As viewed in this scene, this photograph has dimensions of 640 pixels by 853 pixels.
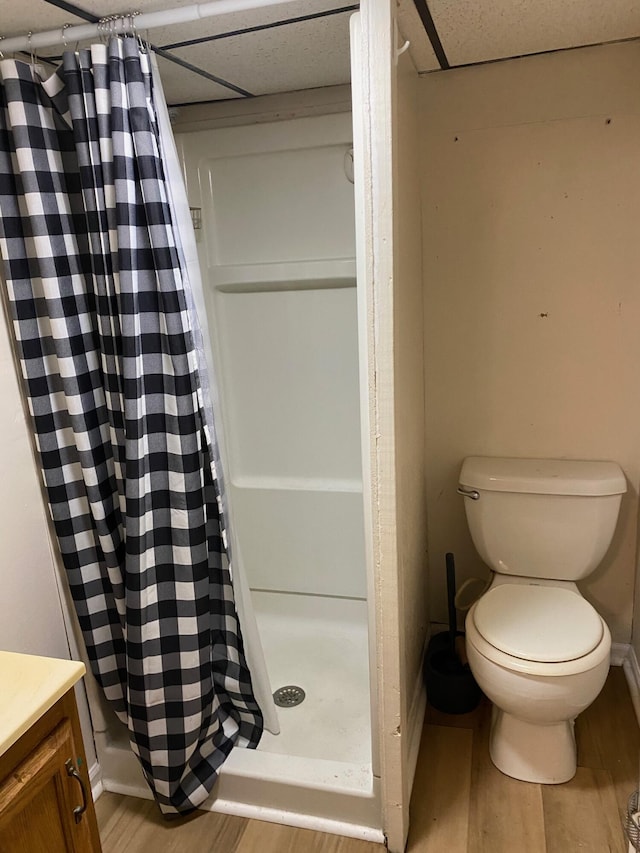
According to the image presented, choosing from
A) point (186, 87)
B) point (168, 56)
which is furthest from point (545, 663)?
point (186, 87)

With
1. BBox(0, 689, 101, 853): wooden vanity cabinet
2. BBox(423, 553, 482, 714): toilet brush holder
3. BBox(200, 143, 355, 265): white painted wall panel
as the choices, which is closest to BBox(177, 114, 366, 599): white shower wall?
BBox(200, 143, 355, 265): white painted wall panel

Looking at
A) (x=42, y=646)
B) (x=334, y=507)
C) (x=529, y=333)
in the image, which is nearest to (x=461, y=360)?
(x=529, y=333)

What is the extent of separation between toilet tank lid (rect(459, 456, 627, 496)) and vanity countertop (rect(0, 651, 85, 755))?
131cm

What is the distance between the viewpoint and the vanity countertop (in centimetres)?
99

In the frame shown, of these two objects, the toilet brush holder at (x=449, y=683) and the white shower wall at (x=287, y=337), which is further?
the white shower wall at (x=287, y=337)

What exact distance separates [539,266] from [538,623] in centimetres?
→ 106

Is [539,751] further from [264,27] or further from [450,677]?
[264,27]

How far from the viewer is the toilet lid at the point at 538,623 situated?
165cm

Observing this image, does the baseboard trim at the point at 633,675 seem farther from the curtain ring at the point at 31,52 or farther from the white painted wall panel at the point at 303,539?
the curtain ring at the point at 31,52

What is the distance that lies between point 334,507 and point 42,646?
1.10 m

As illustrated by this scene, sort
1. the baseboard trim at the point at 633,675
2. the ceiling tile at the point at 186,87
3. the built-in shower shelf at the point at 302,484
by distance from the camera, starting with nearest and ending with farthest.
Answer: the ceiling tile at the point at 186,87
the baseboard trim at the point at 633,675
the built-in shower shelf at the point at 302,484

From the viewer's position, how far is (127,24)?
4.46 ft

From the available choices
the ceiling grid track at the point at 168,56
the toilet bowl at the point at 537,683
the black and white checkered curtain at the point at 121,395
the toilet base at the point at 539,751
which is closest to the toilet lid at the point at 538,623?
the toilet bowl at the point at 537,683

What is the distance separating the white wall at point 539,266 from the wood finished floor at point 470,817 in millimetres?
526
